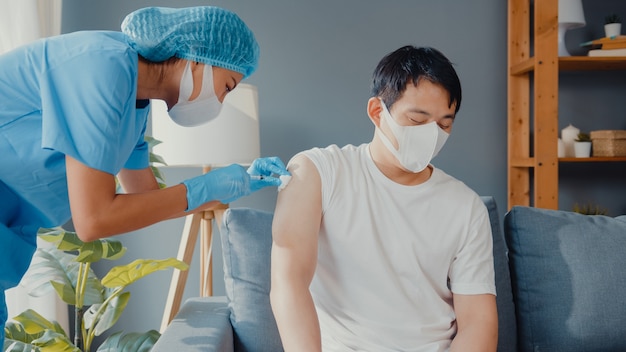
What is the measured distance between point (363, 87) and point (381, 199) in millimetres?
1481

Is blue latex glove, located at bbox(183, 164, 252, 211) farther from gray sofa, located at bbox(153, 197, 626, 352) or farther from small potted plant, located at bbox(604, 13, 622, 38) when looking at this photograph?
small potted plant, located at bbox(604, 13, 622, 38)

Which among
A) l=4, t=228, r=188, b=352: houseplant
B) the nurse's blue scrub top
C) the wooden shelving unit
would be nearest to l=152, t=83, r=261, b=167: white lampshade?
l=4, t=228, r=188, b=352: houseplant

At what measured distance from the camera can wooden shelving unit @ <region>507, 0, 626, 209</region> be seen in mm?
2605

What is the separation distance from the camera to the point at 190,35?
121cm

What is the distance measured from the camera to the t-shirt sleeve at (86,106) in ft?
3.42

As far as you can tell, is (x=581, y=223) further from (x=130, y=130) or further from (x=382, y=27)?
(x=382, y=27)

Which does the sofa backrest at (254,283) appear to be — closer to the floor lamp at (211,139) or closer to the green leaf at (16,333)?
the floor lamp at (211,139)

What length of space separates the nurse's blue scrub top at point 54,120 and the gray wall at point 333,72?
169 cm

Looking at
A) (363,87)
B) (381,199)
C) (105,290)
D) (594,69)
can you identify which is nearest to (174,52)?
(381,199)

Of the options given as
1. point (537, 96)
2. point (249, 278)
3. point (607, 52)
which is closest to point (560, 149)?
point (537, 96)

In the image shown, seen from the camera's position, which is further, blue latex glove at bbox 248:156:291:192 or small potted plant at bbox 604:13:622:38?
small potted plant at bbox 604:13:622:38

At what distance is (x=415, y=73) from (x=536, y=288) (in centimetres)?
69

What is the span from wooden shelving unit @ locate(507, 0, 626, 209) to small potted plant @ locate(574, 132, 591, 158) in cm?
5

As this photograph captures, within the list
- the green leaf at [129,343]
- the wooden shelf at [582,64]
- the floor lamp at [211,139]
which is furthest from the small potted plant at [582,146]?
the green leaf at [129,343]
